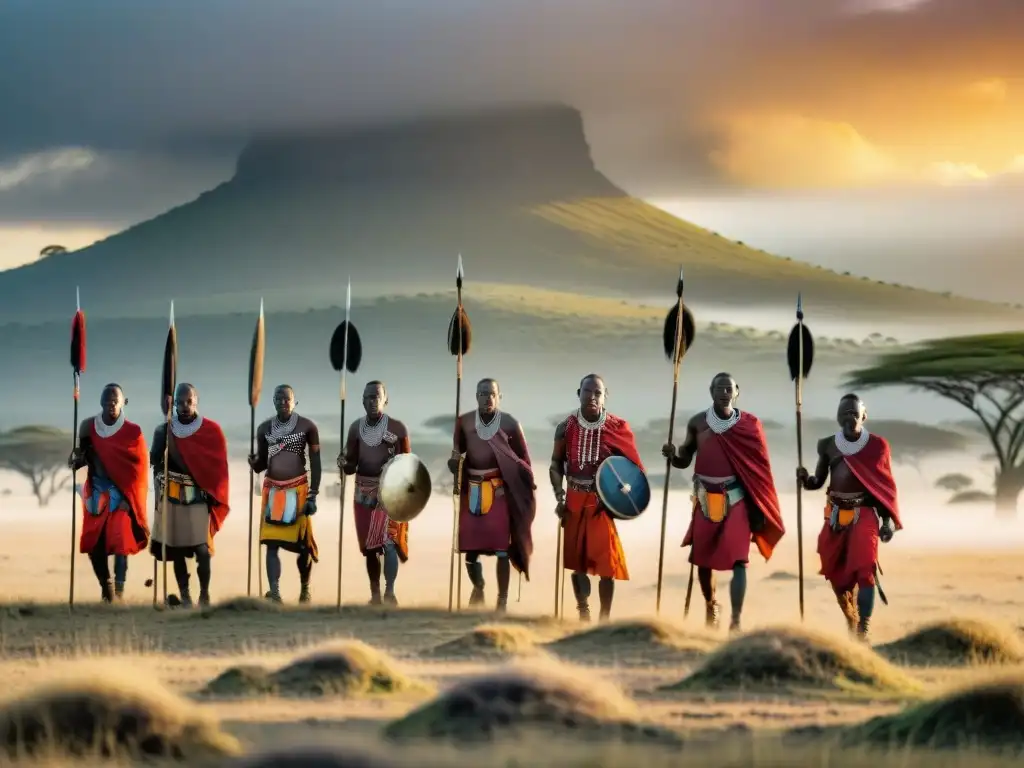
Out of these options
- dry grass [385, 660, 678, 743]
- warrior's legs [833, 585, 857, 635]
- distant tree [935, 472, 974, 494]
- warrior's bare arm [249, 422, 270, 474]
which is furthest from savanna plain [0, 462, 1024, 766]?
distant tree [935, 472, 974, 494]

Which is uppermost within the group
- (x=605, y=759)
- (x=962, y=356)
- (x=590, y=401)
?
(x=962, y=356)

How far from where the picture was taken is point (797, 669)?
46.9 feet

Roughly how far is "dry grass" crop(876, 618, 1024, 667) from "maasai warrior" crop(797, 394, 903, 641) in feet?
1.54

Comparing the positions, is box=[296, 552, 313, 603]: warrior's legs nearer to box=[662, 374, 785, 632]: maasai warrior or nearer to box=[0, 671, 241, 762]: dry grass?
box=[662, 374, 785, 632]: maasai warrior

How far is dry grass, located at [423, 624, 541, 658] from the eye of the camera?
16.0 metres

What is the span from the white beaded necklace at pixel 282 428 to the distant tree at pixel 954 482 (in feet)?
152

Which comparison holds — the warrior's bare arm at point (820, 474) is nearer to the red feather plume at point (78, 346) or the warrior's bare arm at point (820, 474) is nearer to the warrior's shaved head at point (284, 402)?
the warrior's shaved head at point (284, 402)

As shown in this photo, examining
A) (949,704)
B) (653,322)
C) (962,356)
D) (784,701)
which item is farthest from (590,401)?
(653,322)

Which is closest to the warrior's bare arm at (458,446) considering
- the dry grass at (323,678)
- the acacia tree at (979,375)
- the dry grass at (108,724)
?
the dry grass at (323,678)

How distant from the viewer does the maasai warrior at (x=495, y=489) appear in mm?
18609

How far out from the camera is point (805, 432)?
8250 centimetres

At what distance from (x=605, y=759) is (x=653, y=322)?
9134 centimetres

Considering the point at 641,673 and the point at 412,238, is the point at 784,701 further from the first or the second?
the point at 412,238

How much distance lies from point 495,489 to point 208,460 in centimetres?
264
